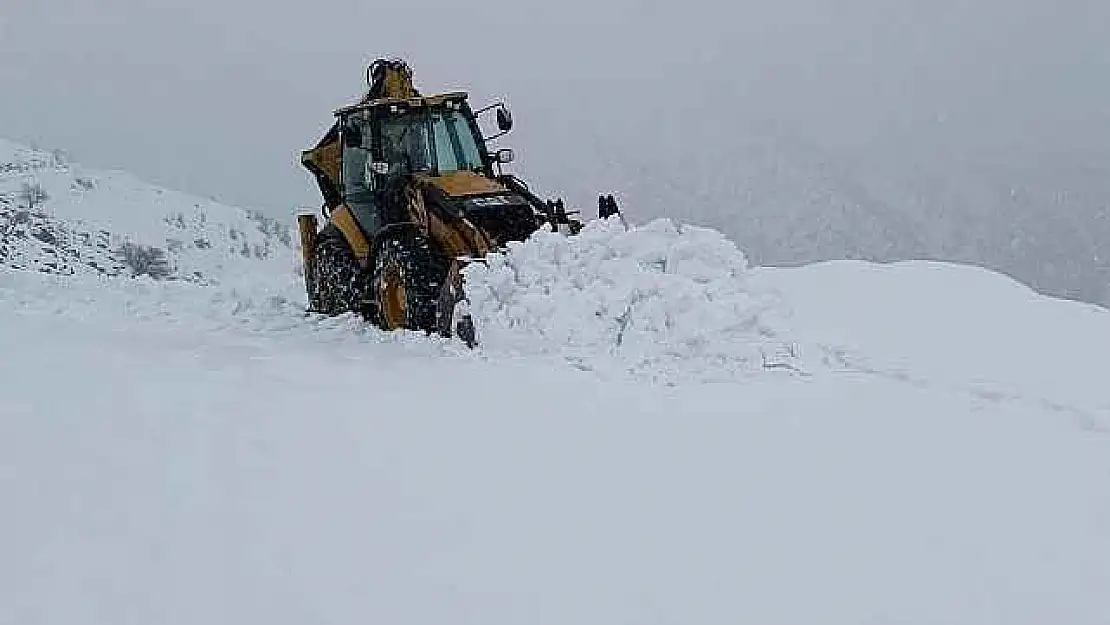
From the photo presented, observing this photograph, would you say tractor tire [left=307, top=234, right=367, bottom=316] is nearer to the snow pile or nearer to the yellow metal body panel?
the yellow metal body panel

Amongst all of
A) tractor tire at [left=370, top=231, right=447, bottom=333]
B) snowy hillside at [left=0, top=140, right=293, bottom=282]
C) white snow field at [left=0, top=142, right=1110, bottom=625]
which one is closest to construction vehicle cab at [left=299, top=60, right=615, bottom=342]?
tractor tire at [left=370, top=231, right=447, bottom=333]

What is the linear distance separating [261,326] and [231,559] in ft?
21.5

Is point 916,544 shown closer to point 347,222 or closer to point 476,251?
point 476,251

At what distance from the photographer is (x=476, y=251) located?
794 cm

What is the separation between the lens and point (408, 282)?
7.97 m

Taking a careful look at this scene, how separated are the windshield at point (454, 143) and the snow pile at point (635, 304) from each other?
178 centimetres

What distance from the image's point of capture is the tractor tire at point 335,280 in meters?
9.24

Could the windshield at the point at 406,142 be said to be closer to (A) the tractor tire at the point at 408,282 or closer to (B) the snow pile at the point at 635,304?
(A) the tractor tire at the point at 408,282

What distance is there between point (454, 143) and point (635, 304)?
2996 millimetres

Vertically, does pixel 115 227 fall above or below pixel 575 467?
above

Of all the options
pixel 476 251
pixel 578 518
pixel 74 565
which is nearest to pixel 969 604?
pixel 578 518

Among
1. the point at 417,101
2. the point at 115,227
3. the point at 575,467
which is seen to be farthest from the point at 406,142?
the point at 115,227

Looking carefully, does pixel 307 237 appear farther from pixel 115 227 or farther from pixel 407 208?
pixel 115 227

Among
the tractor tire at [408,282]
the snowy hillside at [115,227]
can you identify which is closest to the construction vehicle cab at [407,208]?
the tractor tire at [408,282]
